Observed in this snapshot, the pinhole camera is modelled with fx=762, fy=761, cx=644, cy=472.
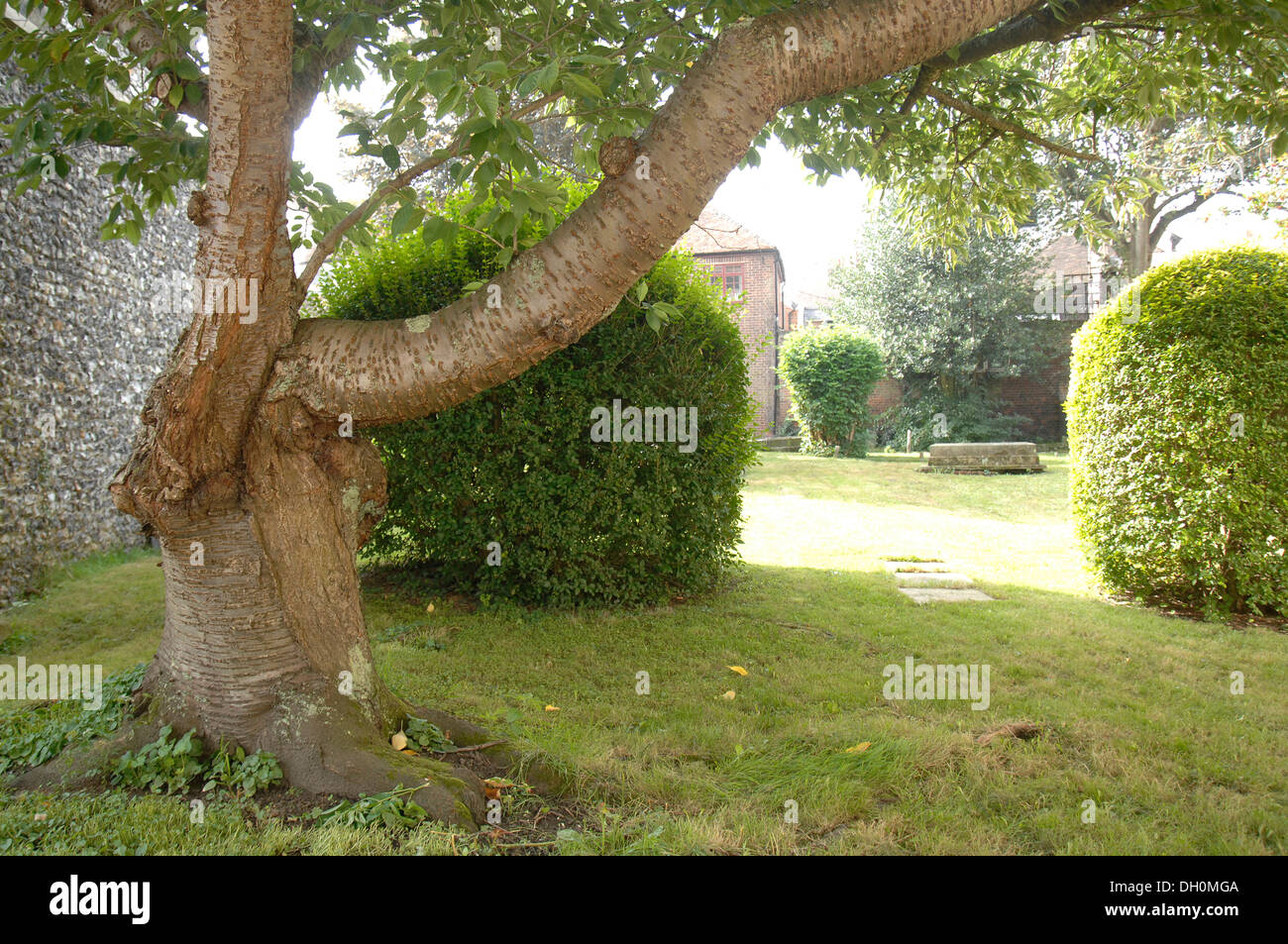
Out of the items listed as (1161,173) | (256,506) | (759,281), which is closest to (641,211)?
(256,506)

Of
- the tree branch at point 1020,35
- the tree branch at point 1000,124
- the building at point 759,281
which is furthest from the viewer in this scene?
the building at point 759,281

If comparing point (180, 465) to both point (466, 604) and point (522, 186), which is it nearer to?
point (522, 186)

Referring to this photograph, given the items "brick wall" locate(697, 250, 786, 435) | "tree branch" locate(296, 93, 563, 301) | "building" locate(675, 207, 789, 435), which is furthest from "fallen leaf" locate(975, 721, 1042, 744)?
"brick wall" locate(697, 250, 786, 435)

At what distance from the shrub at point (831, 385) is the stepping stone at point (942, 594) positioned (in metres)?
13.3

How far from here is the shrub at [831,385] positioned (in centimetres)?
2055

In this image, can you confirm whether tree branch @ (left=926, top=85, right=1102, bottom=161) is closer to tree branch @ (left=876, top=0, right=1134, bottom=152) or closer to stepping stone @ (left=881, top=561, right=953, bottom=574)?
tree branch @ (left=876, top=0, right=1134, bottom=152)

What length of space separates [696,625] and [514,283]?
398cm

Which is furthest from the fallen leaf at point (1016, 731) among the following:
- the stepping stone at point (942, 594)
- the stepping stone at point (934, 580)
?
the stepping stone at point (934, 580)

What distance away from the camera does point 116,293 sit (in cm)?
923

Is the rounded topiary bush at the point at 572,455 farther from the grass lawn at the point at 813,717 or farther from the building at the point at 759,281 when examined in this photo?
the building at the point at 759,281

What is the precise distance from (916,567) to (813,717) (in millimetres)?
4837

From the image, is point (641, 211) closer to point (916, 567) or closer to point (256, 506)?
point (256, 506)

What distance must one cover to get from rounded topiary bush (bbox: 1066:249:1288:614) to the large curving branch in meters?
4.67
